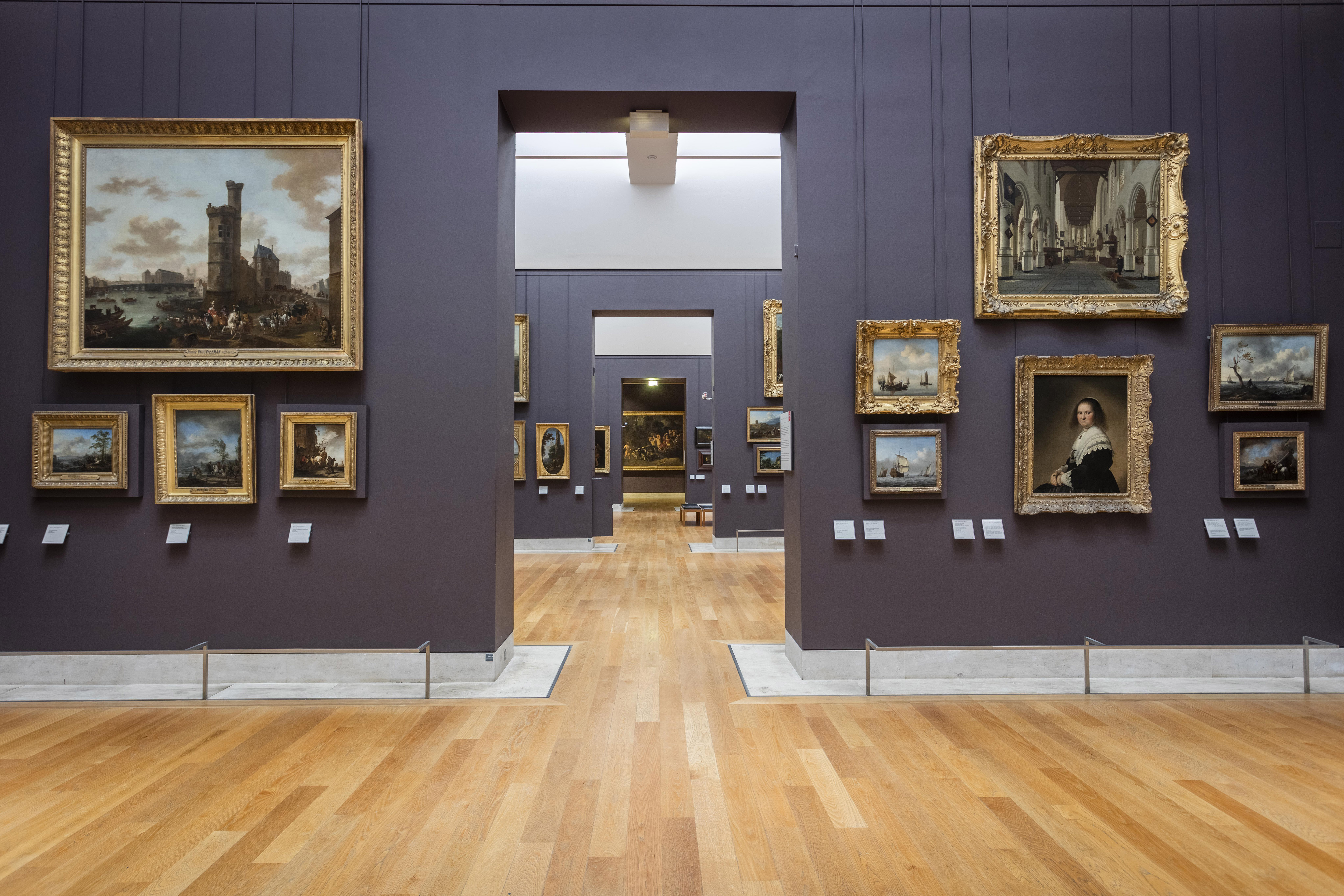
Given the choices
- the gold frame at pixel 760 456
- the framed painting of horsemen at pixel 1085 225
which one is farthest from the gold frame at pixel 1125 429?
the gold frame at pixel 760 456

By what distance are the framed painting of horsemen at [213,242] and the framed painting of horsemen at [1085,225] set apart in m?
6.29

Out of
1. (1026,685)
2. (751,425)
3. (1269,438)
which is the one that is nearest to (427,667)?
(1026,685)

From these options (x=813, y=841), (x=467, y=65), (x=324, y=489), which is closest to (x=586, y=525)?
(x=324, y=489)

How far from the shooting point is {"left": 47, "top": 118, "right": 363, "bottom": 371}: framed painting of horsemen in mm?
6773

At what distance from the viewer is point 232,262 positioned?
6.87 m

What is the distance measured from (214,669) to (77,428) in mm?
2702

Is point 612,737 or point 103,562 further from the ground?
A: point 103,562

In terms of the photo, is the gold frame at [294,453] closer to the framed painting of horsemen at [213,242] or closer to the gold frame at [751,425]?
the framed painting of horsemen at [213,242]

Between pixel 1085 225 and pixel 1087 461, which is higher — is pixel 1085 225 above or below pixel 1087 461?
above

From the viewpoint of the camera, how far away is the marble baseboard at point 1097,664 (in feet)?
22.7

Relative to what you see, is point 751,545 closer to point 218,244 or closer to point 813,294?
point 813,294

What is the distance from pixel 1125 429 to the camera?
6.97 m

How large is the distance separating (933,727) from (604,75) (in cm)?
681

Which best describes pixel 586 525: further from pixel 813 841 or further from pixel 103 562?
pixel 813 841
